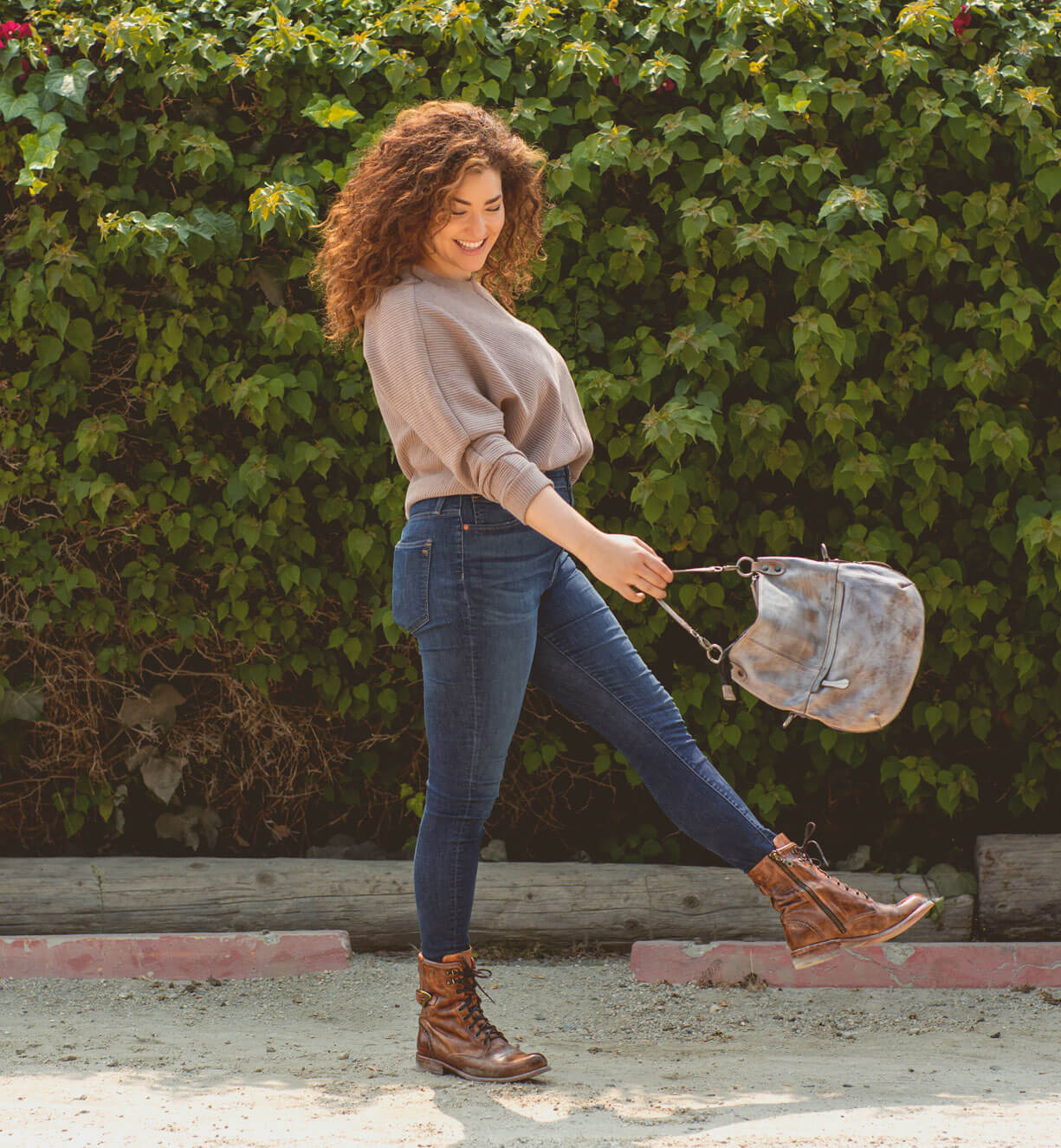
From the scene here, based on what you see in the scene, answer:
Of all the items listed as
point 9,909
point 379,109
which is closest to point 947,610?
point 379,109

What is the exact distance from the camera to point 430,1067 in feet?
9.47

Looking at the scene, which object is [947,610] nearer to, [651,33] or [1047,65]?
[1047,65]

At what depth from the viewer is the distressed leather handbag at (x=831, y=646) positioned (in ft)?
8.76

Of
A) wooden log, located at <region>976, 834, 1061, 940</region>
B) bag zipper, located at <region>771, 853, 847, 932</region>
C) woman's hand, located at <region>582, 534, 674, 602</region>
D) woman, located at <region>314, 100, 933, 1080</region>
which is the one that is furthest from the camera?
wooden log, located at <region>976, 834, 1061, 940</region>

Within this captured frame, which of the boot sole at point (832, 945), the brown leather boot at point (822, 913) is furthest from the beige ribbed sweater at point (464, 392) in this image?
the boot sole at point (832, 945)

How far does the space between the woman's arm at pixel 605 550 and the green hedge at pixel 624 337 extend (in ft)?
3.79

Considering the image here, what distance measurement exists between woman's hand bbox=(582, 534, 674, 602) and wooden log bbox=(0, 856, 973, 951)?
170 cm

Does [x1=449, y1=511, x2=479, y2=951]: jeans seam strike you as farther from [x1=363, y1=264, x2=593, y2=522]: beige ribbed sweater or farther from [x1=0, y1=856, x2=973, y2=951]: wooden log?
[x1=0, y1=856, x2=973, y2=951]: wooden log

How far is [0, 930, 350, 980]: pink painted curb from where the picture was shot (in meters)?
3.70

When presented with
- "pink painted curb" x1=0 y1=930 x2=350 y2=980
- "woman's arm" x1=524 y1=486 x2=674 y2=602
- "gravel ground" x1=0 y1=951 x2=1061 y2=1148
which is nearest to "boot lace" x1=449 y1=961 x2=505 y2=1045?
"gravel ground" x1=0 y1=951 x2=1061 y2=1148

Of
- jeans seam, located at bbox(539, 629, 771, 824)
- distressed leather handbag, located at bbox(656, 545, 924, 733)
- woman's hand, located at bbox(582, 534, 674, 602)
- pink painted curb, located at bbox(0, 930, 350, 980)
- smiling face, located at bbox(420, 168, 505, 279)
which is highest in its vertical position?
smiling face, located at bbox(420, 168, 505, 279)

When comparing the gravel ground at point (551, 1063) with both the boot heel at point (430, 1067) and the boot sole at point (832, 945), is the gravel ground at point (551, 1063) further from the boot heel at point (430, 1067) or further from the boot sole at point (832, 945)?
the boot sole at point (832, 945)

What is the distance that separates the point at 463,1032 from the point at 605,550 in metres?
1.09

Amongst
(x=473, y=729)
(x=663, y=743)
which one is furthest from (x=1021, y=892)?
(x=473, y=729)
